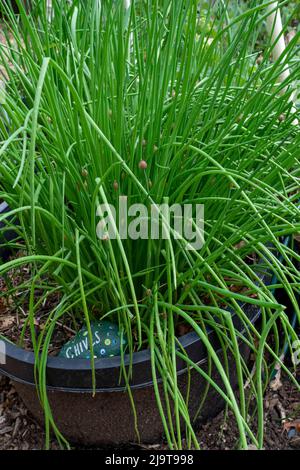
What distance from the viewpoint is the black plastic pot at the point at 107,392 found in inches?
29.5

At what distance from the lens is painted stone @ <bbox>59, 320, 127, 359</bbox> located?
2.58 feet

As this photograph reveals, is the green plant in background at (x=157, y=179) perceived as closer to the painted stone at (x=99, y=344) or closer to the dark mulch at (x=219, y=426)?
the painted stone at (x=99, y=344)

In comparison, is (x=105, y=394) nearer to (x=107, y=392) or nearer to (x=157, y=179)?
(x=107, y=392)

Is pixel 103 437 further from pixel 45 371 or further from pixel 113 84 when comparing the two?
pixel 113 84

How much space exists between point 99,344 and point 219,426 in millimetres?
339

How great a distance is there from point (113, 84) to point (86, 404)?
53 cm

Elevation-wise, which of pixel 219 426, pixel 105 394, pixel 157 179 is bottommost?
pixel 219 426

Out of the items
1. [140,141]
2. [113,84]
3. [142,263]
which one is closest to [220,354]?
[142,263]

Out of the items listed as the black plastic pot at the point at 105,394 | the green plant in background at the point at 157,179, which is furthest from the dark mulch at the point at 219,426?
the green plant in background at the point at 157,179

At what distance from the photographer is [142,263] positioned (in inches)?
32.9

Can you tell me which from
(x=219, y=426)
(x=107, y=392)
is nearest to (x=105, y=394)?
(x=107, y=392)

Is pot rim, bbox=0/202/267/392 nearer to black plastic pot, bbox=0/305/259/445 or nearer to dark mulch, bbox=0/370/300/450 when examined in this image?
black plastic pot, bbox=0/305/259/445

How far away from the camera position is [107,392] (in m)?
0.79

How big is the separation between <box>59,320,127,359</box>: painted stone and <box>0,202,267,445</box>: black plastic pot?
0.04 meters
